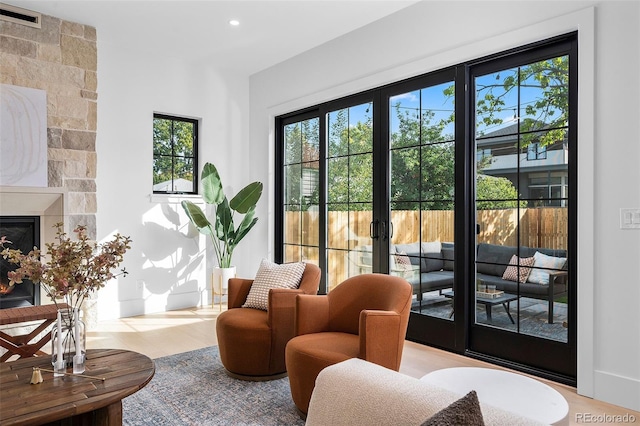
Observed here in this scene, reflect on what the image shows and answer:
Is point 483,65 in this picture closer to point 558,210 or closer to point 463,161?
point 463,161

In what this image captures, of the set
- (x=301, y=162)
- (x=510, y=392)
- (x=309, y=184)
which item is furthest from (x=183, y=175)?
(x=510, y=392)

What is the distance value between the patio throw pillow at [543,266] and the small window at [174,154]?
4015 mm

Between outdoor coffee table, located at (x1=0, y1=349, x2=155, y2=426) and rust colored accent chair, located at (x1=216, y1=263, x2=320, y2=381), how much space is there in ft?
2.78

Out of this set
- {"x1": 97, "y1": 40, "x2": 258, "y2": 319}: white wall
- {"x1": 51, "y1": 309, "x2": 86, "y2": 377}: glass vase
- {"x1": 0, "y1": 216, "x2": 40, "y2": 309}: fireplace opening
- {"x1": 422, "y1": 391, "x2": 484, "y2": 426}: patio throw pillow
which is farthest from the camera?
{"x1": 97, "y1": 40, "x2": 258, "y2": 319}: white wall

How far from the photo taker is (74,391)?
186cm

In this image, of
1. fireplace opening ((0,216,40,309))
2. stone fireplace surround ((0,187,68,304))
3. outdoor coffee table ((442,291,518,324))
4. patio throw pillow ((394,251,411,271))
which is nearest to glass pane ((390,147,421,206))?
patio throw pillow ((394,251,411,271))

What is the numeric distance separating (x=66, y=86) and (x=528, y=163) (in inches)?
168

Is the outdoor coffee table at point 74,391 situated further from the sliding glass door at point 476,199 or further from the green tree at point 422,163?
the green tree at point 422,163

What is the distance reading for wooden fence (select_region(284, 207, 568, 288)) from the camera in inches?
127

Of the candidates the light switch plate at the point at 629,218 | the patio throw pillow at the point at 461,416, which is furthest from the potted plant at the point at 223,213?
the patio throw pillow at the point at 461,416

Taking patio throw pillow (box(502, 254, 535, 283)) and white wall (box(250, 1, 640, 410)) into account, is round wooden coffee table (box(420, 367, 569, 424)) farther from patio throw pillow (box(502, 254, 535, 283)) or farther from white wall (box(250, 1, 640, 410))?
patio throw pillow (box(502, 254, 535, 283))

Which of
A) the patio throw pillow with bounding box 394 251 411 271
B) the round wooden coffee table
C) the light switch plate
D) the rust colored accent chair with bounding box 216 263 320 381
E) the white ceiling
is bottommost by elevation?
the rust colored accent chair with bounding box 216 263 320 381

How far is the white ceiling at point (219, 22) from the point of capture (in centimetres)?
409

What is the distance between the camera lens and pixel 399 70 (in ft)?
13.5
